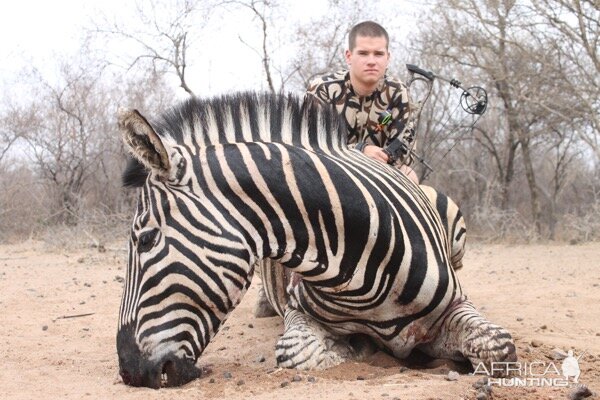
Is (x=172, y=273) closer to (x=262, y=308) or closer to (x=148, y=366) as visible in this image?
(x=148, y=366)

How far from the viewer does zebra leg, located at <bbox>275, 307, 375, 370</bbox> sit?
292 centimetres

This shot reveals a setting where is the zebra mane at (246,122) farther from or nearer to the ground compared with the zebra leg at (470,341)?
farther from the ground

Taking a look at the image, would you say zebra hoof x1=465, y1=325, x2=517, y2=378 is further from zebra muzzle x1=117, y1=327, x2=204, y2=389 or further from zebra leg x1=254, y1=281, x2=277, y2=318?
zebra leg x1=254, y1=281, x2=277, y2=318

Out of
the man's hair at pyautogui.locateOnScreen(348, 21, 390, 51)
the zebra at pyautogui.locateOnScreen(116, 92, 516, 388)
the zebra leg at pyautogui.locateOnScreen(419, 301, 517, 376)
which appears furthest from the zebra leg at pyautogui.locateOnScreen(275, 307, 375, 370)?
the man's hair at pyautogui.locateOnScreen(348, 21, 390, 51)

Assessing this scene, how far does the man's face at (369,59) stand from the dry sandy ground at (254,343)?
173 centimetres

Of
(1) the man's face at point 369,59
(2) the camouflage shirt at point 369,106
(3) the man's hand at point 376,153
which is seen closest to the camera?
(3) the man's hand at point 376,153

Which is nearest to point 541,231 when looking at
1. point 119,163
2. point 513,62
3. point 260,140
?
point 513,62

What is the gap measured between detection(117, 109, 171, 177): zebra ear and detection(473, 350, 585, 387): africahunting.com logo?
1.49m

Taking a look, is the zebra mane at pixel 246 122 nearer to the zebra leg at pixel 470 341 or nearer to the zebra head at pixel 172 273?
the zebra head at pixel 172 273

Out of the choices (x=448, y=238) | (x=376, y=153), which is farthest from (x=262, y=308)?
(x=376, y=153)

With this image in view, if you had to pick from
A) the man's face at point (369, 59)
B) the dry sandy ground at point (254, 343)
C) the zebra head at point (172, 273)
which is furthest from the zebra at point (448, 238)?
the zebra head at point (172, 273)

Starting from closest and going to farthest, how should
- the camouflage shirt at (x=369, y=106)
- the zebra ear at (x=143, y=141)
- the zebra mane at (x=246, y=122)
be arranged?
1. the zebra ear at (x=143, y=141)
2. the zebra mane at (x=246, y=122)
3. the camouflage shirt at (x=369, y=106)

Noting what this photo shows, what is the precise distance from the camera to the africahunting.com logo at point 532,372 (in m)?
2.56

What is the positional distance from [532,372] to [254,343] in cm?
172
